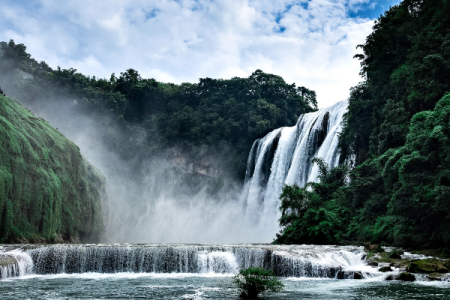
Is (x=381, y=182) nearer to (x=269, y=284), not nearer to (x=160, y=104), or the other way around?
(x=269, y=284)

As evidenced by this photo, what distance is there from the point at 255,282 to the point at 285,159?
103 ft

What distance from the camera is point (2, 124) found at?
2686 cm

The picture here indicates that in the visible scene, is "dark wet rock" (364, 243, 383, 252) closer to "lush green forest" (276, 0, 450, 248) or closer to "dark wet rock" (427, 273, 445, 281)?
"lush green forest" (276, 0, 450, 248)

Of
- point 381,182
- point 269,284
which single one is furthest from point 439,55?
point 269,284

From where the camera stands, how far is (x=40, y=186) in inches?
1105

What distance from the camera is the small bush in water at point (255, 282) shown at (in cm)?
1178

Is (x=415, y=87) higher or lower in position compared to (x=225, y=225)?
higher

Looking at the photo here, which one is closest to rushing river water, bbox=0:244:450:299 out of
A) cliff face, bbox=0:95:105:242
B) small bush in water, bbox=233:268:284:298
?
small bush in water, bbox=233:268:284:298

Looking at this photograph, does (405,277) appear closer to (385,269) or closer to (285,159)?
(385,269)

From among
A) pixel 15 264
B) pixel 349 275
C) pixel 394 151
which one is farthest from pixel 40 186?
pixel 394 151

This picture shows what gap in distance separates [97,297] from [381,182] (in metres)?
21.4

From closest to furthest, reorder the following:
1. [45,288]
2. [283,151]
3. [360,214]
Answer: [45,288] < [360,214] < [283,151]

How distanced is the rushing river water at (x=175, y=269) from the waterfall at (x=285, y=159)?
16576mm

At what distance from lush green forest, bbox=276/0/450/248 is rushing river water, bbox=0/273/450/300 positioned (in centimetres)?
678
